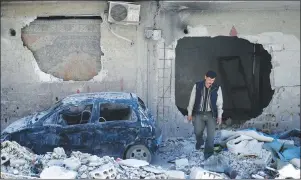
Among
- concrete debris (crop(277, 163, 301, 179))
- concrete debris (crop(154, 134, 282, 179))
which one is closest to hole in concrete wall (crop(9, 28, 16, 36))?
concrete debris (crop(154, 134, 282, 179))

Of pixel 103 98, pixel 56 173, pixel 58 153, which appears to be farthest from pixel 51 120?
pixel 56 173

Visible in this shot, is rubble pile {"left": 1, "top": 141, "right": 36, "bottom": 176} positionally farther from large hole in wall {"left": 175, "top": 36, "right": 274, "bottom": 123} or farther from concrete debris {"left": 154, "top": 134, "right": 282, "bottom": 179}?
large hole in wall {"left": 175, "top": 36, "right": 274, "bottom": 123}

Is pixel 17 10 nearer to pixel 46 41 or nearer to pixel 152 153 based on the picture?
pixel 46 41

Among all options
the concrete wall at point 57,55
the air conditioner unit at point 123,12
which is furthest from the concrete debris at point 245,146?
the air conditioner unit at point 123,12

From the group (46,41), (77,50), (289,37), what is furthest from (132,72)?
(289,37)

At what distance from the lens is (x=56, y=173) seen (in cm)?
800

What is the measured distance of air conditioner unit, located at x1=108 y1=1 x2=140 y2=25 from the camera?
38.2 ft

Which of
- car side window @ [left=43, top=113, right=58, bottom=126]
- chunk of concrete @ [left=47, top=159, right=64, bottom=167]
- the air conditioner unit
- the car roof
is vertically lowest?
chunk of concrete @ [left=47, top=159, right=64, bottom=167]

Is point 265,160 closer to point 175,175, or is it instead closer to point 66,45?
point 175,175

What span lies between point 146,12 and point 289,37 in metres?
4.03

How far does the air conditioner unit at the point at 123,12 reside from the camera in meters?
11.6

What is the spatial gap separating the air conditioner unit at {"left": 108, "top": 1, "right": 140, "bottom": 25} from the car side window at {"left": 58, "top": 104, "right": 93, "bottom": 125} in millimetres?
2810

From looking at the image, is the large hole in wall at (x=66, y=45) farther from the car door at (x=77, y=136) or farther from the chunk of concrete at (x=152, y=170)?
the chunk of concrete at (x=152, y=170)

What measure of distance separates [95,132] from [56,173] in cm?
186
